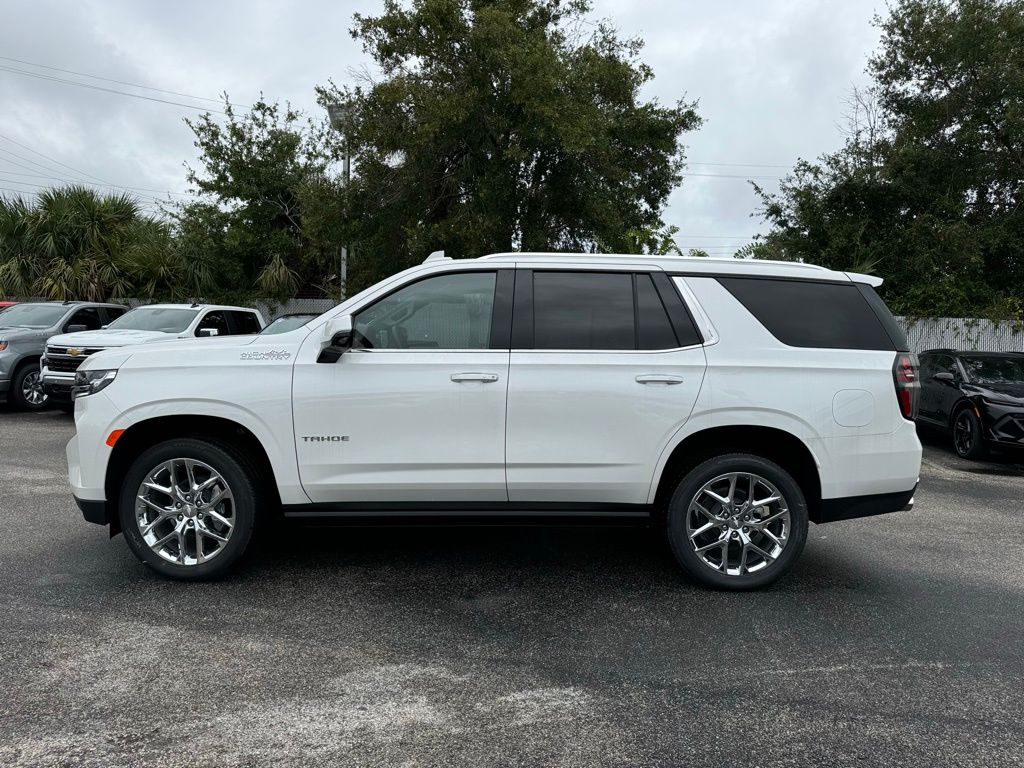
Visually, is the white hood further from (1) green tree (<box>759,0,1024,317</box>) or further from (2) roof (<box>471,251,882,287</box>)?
(1) green tree (<box>759,0,1024,317</box>)

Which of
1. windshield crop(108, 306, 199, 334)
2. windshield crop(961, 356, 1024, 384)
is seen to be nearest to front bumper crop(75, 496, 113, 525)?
windshield crop(108, 306, 199, 334)

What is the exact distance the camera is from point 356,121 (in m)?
17.2

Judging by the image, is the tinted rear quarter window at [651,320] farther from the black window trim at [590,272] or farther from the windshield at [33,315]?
the windshield at [33,315]

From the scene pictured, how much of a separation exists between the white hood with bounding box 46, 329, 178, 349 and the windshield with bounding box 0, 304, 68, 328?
202cm

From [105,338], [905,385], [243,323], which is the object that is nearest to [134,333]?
[105,338]

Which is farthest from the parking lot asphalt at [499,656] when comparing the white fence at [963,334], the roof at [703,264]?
the white fence at [963,334]

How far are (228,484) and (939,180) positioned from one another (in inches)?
827

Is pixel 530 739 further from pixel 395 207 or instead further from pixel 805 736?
pixel 395 207

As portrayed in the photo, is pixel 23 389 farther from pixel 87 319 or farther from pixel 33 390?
pixel 87 319

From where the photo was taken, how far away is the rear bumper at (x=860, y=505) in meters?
4.57

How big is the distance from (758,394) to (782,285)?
728 millimetres

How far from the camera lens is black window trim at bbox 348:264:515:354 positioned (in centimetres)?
448

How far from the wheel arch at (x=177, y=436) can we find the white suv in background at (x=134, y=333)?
576cm

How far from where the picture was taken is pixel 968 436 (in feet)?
33.2
